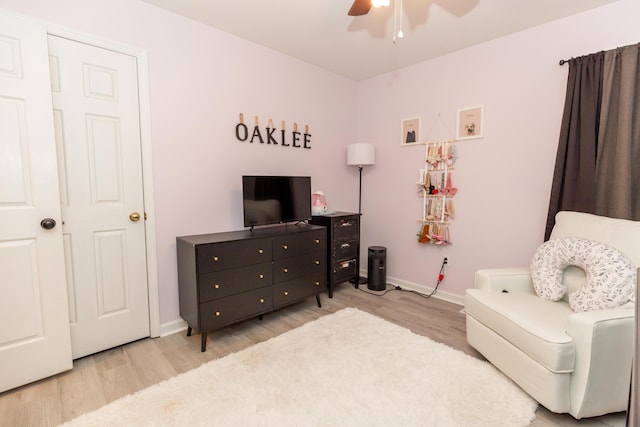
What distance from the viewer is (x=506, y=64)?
2814mm

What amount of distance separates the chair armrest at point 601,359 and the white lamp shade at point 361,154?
2533 mm

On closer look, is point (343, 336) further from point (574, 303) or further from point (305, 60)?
point (305, 60)

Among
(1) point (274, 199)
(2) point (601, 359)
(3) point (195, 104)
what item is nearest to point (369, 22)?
(3) point (195, 104)

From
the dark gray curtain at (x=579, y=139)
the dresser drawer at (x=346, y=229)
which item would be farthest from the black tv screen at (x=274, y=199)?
the dark gray curtain at (x=579, y=139)

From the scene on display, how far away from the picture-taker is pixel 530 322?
5.74ft

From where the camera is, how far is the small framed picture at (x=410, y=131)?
3.46 m

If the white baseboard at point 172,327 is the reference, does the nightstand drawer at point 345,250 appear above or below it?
above

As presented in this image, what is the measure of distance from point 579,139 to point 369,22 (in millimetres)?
1886

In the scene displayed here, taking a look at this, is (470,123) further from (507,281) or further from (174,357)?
(174,357)

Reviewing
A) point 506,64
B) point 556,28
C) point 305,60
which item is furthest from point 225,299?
point 556,28

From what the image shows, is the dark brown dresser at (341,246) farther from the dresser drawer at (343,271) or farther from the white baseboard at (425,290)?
the white baseboard at (425,290)

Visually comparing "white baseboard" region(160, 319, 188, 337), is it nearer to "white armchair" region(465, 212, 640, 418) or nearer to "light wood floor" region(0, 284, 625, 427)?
"light wood floor" region(0, 284, 625, 427)

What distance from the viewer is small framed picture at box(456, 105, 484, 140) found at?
299 cm

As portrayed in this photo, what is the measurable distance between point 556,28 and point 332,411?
10.8ft
